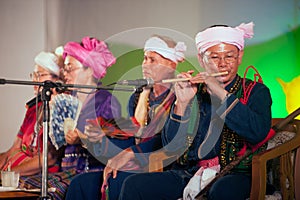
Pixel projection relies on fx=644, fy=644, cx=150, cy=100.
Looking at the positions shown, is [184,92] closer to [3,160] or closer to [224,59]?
[224,59]

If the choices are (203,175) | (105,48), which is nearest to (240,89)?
(203,175)

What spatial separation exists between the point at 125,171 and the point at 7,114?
2.16 metres

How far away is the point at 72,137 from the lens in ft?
12.8

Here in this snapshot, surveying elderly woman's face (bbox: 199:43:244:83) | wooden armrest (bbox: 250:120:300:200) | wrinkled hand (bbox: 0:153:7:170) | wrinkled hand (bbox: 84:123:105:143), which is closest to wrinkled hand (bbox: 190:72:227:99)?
elderly woman's face (bbox: 199:43:244:83)

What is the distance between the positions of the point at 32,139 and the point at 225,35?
179 cm

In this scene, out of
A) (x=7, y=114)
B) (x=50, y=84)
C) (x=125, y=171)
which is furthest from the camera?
(x=7, y=114)

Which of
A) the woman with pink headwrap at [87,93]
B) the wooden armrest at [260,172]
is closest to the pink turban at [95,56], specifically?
the woman with pink headwrap at [87,93]

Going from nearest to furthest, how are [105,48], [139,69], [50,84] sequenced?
[50,84] → [139,69] → [105,48]

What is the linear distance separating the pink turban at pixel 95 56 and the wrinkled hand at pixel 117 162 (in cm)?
95

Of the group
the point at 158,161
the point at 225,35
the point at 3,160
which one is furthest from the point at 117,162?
the point at 3,160

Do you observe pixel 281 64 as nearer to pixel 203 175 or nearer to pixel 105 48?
pixel 203 175

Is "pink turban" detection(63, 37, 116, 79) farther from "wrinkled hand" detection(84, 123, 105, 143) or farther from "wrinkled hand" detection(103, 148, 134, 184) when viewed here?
"wrinkled hand" detection(103, 148, 134, 184)

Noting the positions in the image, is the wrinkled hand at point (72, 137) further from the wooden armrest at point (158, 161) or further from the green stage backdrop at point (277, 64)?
the wooden armrest at point (158, 161)

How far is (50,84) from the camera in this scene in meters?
2.81
